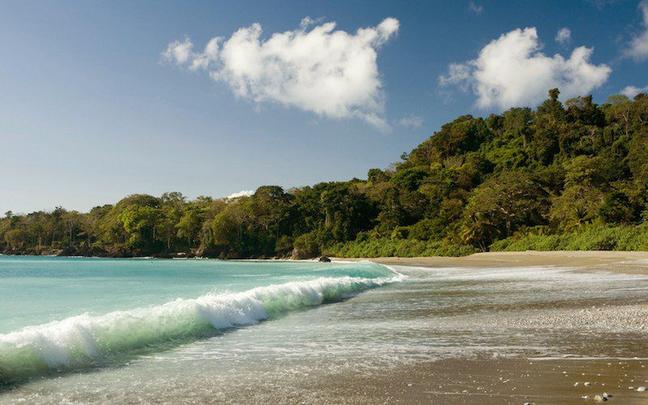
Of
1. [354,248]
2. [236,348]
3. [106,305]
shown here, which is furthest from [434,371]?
[354,248]

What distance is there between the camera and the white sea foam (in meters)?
7.26

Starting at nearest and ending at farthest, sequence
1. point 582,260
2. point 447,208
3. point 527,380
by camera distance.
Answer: point 527,380 → point 582,260 → point 447,208

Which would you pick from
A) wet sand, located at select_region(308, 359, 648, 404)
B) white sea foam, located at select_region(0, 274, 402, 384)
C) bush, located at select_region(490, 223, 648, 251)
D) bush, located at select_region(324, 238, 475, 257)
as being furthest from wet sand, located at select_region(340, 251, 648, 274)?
wet sand, located at select_region(308, 359, 648, 404)

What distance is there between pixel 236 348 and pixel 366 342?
233 centimetres

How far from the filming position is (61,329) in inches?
325

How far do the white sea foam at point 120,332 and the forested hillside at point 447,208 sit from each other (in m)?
38.1

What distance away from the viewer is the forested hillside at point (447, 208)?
5738 centimetres

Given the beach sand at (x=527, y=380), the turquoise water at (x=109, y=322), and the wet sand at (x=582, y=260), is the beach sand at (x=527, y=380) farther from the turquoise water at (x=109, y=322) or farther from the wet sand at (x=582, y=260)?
the wet sand at (x=582, y=260)

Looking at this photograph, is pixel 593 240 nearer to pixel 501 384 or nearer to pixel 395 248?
pixel 395 248

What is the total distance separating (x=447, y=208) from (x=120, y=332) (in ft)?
222

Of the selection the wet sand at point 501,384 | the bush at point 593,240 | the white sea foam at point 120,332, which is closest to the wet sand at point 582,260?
the bush at point 593,240

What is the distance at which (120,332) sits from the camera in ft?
30.5

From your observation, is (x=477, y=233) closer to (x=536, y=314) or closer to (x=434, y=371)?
(x=536, y=314)

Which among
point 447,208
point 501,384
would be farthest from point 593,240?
point 501,384
